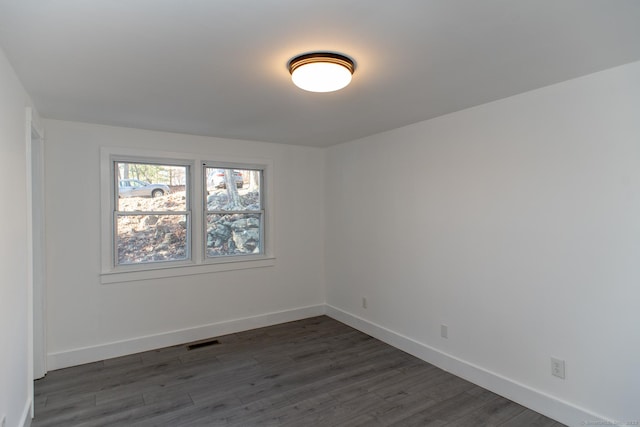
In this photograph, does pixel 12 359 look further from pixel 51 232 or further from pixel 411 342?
pixel 411 342

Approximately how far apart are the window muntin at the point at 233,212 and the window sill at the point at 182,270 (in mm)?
141

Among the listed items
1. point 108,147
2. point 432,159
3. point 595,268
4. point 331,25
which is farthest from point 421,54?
point 108,147

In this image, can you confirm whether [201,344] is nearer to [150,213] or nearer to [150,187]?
[150,213]

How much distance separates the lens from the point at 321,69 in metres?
1.99

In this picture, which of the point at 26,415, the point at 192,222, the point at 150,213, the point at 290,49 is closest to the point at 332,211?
the point at 192,222

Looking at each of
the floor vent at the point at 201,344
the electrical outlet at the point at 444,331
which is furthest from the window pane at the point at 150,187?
the electrical outlet at the point at 444,331

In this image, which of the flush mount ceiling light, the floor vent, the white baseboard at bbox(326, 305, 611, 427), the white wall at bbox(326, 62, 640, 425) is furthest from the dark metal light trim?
the floor vent

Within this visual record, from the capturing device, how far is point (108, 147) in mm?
3600

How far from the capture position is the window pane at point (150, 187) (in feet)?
12.5

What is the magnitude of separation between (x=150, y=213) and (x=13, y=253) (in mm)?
1825

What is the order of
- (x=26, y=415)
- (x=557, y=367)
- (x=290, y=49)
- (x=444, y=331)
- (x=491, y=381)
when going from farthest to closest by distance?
(x=444, y=331) < (x=491, y=381) < (x=557, y=367) < (x=26, y=415) < (x=290, y=49)

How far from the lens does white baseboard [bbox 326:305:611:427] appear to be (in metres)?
2.43

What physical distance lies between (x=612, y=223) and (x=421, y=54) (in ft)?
5.38

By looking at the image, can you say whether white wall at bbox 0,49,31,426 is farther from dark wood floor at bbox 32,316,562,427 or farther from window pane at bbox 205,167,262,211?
window pane at bbox 205,167,262,211
